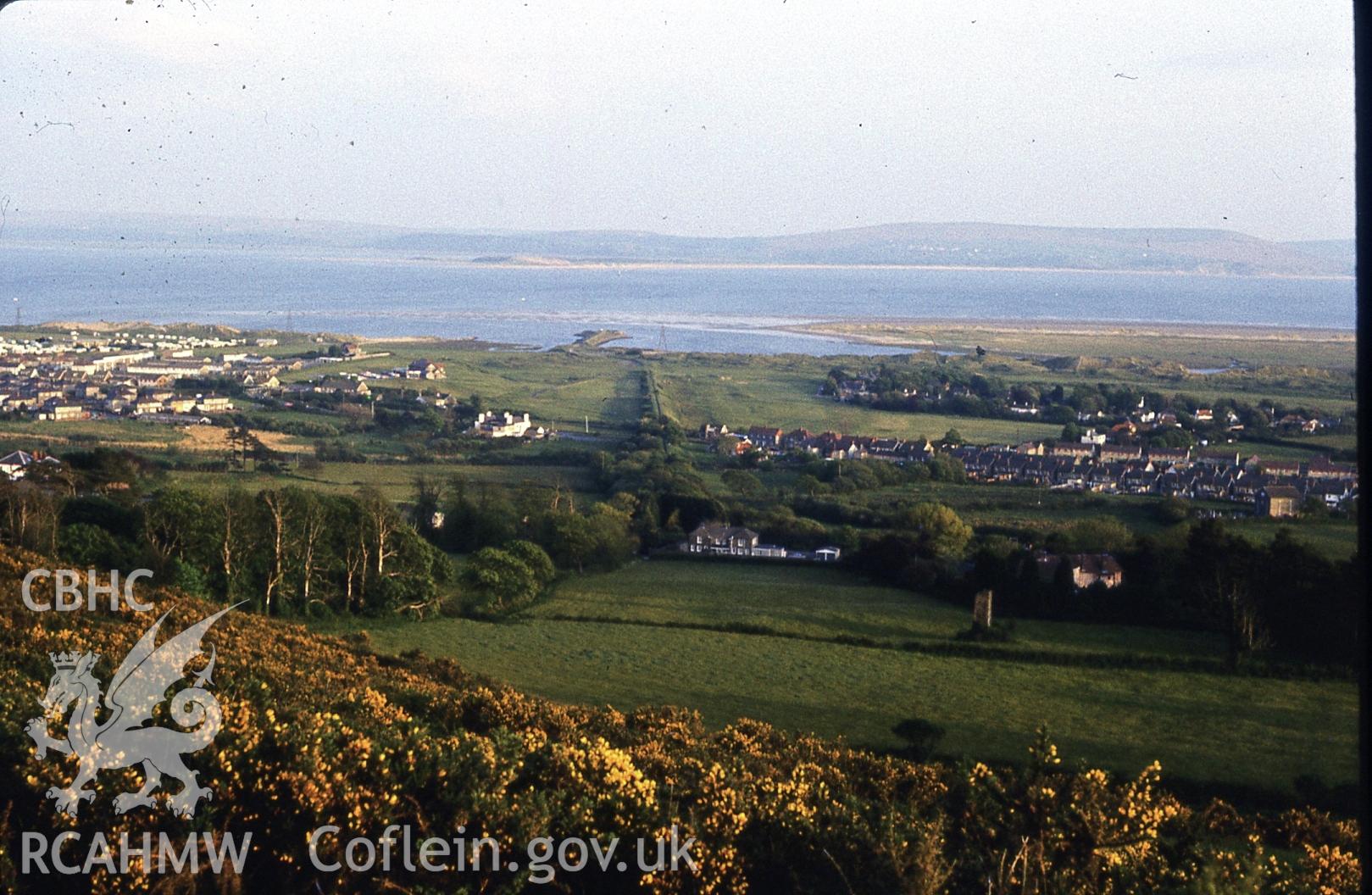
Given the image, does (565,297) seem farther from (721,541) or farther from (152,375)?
(721,541)

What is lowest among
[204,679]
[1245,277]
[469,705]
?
[469,705]

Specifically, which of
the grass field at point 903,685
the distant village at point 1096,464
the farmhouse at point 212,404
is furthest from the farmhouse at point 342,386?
the grass field at point 903,685

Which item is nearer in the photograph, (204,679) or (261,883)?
(261,883)

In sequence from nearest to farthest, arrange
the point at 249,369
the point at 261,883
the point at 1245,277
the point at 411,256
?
the point at 261,883 → the point at 249,369 → the point at 1245,277 → the point at 411,256

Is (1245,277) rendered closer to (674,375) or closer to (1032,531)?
(674,375)

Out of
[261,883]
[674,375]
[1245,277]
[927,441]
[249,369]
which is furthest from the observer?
[1245,277]

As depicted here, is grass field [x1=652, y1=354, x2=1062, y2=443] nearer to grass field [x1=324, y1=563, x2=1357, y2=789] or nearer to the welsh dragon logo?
grass field [x1=324, y1=563, x2=1357, y2=789]

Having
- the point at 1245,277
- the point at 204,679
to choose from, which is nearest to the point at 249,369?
the point at 204,679
